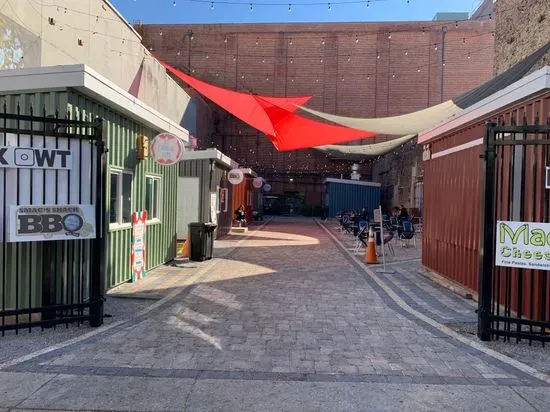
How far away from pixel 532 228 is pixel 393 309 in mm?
2563

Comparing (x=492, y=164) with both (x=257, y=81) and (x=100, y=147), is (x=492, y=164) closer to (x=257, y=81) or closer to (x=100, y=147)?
(x=100, y=147)

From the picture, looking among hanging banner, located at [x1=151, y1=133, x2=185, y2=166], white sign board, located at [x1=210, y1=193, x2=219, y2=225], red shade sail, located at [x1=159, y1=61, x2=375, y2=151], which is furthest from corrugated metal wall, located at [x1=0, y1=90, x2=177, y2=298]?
white sign board, located at [x1=210, y1=193, x2=219, y2=225]

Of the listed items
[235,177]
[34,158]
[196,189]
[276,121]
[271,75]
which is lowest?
[196,189]

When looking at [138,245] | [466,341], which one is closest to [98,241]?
[138,245]

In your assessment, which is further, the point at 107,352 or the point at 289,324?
the point at 289,324

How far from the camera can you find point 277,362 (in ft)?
15.7

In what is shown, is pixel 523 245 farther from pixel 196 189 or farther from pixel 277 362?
pixel 196 189

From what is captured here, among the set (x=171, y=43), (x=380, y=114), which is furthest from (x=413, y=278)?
(x=171, y=43)

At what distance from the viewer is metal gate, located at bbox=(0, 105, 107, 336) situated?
532 cm

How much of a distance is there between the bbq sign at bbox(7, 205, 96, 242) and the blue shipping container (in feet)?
97.4

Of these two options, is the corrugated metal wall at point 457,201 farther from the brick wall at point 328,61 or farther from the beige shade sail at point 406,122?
the brick wall at point 328,61

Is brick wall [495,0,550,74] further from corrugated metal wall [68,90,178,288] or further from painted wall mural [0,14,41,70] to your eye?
A: painted wall mural [0,14,41,70]

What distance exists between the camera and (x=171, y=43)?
127ft

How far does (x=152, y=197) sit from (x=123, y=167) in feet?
6.64
